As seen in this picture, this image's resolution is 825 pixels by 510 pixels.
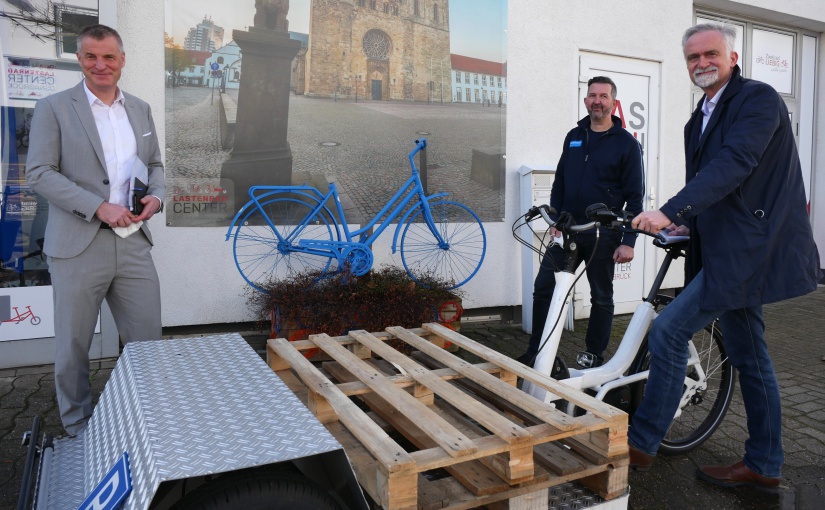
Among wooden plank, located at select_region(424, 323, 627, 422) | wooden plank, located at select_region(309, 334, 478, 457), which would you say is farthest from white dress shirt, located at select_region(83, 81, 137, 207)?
wooden plank, located at select_region(424, 323, 627, 422)

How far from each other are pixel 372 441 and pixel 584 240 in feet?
8.83

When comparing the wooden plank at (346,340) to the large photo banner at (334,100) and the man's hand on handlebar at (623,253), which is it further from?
the large photo banner at (334,100)

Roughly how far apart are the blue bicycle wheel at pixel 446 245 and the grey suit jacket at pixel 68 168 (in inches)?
119

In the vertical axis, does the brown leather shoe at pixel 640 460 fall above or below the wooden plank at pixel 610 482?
below

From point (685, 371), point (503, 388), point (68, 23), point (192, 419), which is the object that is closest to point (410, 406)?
point (503, 388)

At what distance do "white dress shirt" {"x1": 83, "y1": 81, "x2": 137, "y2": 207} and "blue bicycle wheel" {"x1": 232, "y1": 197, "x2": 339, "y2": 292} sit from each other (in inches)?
78.0

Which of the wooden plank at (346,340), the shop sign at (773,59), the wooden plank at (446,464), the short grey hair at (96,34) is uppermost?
the shop sign at (773,59)

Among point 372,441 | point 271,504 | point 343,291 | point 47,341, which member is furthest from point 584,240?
point 47,341

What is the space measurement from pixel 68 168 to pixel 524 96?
4362 mm

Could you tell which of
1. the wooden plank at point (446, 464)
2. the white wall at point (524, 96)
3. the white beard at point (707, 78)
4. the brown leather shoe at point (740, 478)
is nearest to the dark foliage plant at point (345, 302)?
the white wall at point (524, 96)

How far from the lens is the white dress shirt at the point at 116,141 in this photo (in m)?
3.19

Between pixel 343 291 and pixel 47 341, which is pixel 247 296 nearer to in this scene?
pixel 343 291

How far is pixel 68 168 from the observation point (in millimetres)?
3117

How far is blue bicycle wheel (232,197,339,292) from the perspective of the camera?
209 inches
